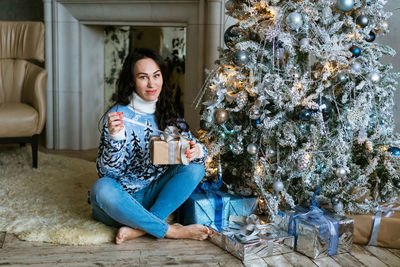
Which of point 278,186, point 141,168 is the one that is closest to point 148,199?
point 141,168

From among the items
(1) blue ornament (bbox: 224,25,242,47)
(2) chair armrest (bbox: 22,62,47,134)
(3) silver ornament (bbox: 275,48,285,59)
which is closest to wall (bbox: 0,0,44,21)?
(2) chair armrest (bbox: 22,62,47,134)

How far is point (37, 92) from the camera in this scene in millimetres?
3252

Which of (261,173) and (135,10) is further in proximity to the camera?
(135,10)

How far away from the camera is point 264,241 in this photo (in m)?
1.87

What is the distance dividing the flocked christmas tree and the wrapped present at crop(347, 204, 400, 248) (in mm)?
55

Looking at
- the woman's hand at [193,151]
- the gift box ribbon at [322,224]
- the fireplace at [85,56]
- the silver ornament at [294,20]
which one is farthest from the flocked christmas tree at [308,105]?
the fireplace at [85,56]

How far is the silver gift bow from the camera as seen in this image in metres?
1.90

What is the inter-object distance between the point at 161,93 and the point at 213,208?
59cm

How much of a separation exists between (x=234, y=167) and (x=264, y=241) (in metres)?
0.55

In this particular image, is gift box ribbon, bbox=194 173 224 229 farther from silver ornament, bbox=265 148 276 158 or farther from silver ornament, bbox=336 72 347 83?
silver ornament, bbox=336 72 347 83

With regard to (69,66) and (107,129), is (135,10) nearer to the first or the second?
(69,66)

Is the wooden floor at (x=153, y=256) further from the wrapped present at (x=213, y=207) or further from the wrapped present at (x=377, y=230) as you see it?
the wrapped present at (x=213, y=207)

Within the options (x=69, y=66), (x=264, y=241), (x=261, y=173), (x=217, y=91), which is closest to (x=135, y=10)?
(x=69, y=66)

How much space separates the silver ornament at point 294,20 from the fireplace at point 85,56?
4.58ft
